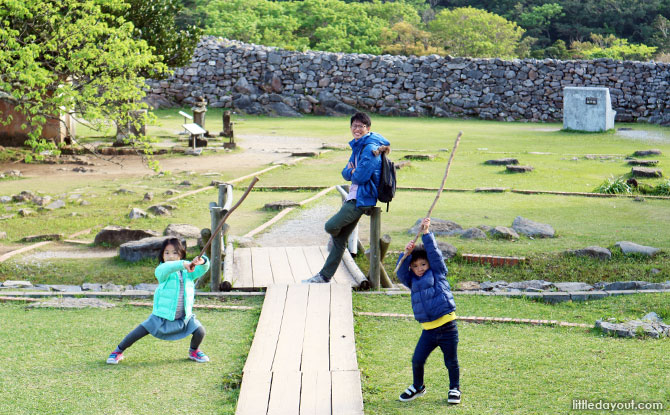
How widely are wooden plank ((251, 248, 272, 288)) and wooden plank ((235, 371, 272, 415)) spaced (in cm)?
267

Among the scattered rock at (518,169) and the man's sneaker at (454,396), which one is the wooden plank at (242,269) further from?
the scattered rock at (518,169)

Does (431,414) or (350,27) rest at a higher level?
(350,27)

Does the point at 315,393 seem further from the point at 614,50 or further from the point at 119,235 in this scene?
the point at 614,50

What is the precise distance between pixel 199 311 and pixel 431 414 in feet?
9.87

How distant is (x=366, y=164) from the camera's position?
7.50m

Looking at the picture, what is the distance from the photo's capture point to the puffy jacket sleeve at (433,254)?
5.18 m

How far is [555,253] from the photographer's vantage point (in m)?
10.1

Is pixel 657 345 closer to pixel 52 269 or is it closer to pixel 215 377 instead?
pixel 215 377

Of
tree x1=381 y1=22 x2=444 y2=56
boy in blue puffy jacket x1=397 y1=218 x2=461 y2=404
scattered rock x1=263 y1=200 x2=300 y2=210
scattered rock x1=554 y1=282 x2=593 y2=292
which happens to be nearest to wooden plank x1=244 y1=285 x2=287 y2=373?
boy in blue puffy jacket x1=397 y1=218 x2=461 y2=404

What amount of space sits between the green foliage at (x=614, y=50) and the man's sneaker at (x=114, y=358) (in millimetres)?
37442

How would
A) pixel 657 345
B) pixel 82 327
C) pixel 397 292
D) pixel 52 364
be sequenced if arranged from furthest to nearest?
pixel 397 292, pixel 82 327, pixel 657 345, pixel 52 364

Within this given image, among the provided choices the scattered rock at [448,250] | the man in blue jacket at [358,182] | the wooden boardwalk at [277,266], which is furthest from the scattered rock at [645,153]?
the man in blue jacket at [358,182]

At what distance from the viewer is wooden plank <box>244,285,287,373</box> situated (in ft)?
18.5

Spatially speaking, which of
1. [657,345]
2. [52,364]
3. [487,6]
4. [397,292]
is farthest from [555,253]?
[487,6]
